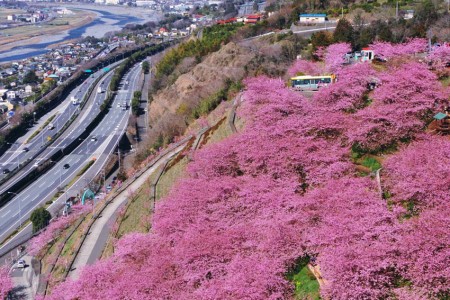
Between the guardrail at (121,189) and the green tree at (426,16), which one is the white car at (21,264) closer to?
the guardrail at (121,189)

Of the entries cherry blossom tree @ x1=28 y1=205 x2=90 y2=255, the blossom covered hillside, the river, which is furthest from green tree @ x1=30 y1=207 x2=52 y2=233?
the river

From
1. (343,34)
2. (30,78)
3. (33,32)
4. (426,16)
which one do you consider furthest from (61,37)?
(343,34)

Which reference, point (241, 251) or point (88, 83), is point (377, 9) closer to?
point (241, 251)

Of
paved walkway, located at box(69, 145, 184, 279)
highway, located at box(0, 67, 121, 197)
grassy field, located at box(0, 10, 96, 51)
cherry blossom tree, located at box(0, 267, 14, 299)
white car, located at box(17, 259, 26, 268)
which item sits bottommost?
highway, located at box(0, 67, 121, 197)

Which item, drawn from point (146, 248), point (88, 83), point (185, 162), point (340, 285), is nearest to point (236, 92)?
point (185, 162)

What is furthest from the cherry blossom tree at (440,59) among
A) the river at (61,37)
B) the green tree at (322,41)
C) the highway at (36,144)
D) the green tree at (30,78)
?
the river at (61,37)

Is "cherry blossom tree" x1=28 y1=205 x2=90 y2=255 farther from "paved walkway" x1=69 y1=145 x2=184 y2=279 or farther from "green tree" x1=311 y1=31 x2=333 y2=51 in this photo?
"green tree" x1=311 y1=31 x2=333 y2=51
